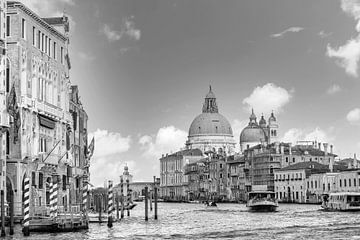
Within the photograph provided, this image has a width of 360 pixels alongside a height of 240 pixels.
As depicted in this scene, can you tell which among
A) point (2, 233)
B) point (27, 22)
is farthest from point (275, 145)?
point (2, 233)

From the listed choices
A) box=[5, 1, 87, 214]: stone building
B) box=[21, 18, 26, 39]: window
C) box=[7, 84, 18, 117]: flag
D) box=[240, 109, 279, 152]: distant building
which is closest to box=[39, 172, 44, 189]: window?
box=[5, 1, 87, 214]: stone building

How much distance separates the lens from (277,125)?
18725cm

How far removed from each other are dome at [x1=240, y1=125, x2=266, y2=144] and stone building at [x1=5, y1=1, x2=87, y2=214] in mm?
136849

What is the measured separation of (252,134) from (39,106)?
484 ft

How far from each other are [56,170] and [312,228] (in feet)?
52.1

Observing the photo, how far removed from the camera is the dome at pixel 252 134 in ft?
633

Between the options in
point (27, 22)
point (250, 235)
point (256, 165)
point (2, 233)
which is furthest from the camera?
point (256, 165)

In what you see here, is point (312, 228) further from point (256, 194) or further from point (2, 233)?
point (256, 194)

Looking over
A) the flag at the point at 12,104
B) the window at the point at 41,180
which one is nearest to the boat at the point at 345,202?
the window at the point at 41,180

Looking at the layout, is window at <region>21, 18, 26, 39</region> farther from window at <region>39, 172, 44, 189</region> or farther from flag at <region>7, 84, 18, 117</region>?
window at <region>39, 172, 44, 189</region>

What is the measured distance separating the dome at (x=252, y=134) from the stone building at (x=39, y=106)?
449ft

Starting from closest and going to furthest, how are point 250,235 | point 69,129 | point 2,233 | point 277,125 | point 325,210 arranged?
point 2,233 < point 250,235 < point 69,129 < point 325,210 < point 277,125

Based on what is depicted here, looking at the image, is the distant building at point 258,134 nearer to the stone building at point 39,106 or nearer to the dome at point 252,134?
the dome at point 252,134

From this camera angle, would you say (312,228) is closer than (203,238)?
No
